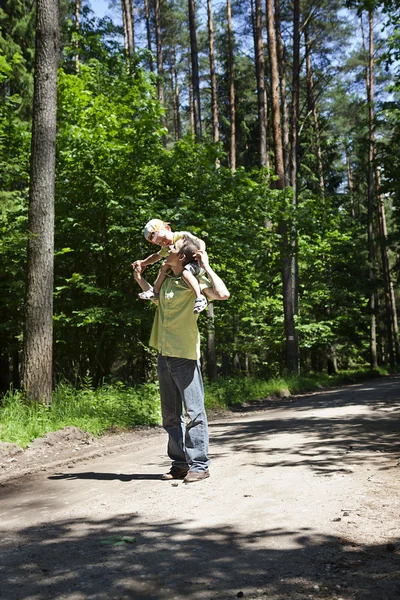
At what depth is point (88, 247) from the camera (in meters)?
13.2

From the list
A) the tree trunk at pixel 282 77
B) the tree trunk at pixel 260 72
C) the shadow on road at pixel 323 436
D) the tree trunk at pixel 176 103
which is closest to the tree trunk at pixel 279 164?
the tree trunk at pixel 260 72

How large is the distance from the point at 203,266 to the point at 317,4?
2321 centimetres

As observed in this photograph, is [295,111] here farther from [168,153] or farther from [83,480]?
[83,480]

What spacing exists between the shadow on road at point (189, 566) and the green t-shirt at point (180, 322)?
185 centimetres

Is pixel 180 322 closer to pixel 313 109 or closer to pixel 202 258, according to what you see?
pixel 202 258

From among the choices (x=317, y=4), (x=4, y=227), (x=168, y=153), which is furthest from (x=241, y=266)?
(x=317, y=4)

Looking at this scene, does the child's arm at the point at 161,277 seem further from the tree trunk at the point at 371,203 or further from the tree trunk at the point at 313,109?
the tree trunk at the point at 371,203

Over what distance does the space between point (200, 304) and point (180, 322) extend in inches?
19.7

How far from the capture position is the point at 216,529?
371cm

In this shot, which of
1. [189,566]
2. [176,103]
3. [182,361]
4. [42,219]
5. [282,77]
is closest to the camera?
[189,566]

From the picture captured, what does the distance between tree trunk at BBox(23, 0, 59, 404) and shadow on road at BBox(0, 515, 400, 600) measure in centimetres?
584

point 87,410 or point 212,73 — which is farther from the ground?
point 212,73

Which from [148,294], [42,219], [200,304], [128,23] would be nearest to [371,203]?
[128,23]

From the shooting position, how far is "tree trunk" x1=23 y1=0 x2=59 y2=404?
9.49 m
